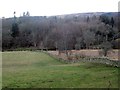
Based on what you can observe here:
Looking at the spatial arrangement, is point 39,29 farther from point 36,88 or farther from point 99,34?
point 36,88

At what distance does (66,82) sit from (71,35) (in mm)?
68041

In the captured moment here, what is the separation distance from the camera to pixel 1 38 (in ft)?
260

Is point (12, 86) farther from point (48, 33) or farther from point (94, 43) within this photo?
point (48, 33)

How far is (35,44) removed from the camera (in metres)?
89.8

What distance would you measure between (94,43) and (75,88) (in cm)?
5874

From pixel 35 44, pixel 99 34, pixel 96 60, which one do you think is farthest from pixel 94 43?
pixel 96 60

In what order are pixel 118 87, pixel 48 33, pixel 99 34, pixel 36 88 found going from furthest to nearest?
pixel 48 33, pixel 99 34, pixel 36 88, pixel 118 87

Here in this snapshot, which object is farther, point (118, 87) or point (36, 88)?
point (36, 88)

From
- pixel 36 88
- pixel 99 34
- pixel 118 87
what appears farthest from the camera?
pixel 99 34

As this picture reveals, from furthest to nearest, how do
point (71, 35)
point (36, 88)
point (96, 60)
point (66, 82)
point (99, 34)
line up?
point (71, 35)
point (99, 34)
point (96, 60)
point (66, 82)
point (36, 88)

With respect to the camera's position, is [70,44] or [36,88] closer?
[36,88]

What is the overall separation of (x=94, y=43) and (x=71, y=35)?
46.3 feet

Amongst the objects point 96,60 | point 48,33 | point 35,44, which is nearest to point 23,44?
point 35,44

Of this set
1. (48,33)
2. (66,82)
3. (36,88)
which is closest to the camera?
(36,88)
